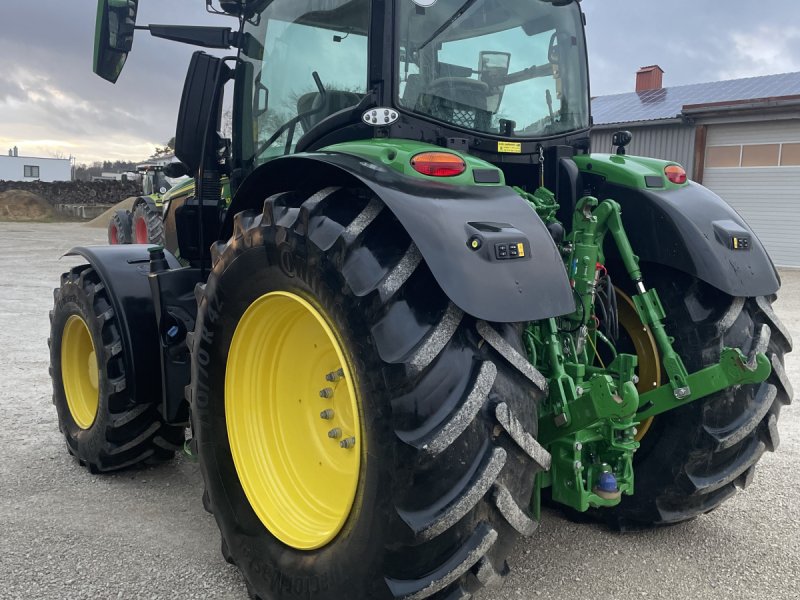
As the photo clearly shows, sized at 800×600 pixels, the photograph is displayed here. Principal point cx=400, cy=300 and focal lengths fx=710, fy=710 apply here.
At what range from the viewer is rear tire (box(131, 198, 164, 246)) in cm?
949

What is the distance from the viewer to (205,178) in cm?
363

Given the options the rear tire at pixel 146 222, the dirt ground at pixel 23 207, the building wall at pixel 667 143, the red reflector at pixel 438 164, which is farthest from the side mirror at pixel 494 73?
the dirt ground at pixel 23 207

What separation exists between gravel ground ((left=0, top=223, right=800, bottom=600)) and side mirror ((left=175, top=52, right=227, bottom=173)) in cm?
164

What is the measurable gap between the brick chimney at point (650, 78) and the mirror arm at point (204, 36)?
68.3 feet

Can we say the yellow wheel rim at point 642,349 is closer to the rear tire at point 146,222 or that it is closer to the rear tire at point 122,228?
the rear tire at point 146,222

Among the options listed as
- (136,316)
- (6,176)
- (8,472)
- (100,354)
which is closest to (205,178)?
(136,316)

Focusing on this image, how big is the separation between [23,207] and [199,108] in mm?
33705

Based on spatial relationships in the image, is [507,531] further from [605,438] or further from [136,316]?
[136,316]

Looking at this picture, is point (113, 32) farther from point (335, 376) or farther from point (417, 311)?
point (417, 311)

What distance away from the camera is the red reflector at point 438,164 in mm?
2146

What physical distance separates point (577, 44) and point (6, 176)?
71794 millimetres

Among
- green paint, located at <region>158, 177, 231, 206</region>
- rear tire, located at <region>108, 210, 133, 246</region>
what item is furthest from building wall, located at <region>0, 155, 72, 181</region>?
green paint, located at <region>158, 177, 231, 206</region>

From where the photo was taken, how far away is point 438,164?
2164 mm

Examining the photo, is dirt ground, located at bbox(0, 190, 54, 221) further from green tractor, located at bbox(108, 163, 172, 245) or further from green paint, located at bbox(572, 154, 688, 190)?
green paint, located at bbox(572, 154, 688, 190)
